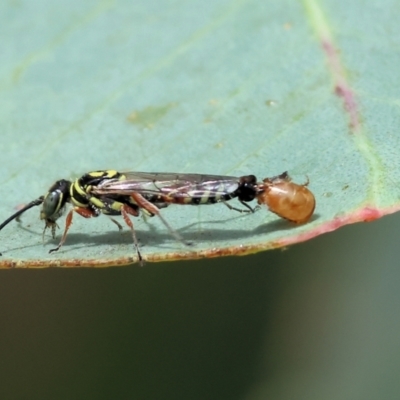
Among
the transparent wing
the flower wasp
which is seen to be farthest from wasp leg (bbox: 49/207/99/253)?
the transparent wing

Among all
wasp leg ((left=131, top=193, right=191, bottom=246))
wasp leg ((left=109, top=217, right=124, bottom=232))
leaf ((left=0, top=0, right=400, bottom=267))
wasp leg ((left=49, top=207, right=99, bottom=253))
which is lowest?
wasp leg ((left=109, top=217, right=124, bottom=232))

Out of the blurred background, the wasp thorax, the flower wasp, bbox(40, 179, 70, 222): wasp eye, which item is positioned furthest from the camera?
the blurred background

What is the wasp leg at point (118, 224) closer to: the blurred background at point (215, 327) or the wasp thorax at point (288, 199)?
the wasp thorax at point (288, 199)

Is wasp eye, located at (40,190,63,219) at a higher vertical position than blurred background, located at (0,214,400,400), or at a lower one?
higher

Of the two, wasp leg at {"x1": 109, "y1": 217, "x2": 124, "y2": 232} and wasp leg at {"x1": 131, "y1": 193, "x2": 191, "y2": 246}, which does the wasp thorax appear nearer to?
wasp leg at {"x1": 131, "y1": 193, "x2": 191, "y2": 246}

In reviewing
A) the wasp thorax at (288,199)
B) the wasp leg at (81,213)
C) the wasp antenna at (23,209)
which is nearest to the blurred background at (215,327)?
the wasp thorax at (288,199)

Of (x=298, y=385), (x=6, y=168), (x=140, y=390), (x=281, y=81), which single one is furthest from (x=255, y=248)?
(x=140, y=390)

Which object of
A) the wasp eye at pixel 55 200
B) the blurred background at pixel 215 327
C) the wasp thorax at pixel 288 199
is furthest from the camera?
the blurred background at pixel 215 327

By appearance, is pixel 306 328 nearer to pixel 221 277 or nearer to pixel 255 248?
pixel 221 277
